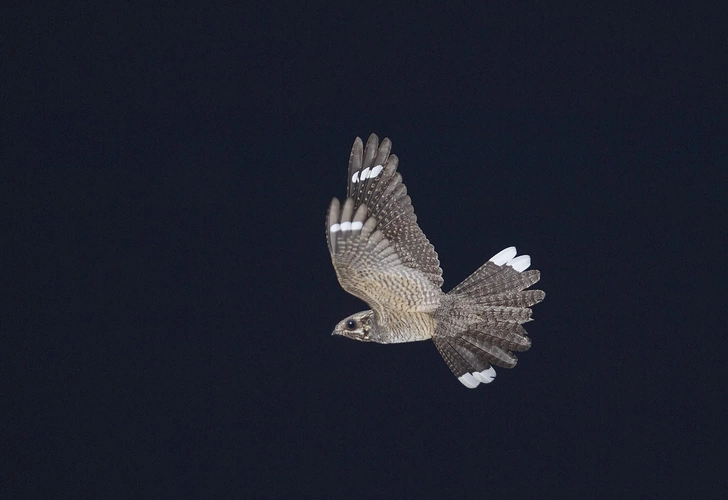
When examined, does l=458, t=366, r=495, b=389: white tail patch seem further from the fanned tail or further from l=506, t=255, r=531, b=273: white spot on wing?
l=506, t=255, r=531, b=273: white spot on wing

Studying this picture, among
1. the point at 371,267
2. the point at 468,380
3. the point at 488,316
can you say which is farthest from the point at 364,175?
the point at 468,380

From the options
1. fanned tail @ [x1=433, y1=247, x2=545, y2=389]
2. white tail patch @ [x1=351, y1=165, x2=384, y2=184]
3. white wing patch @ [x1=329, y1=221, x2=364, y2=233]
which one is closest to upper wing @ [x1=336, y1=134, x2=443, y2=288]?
white tail patch @ [x1=351, y1=165, x2=384, y2=184]

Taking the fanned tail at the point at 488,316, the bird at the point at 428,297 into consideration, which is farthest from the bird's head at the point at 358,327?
the fanned tail at the point at 488,316

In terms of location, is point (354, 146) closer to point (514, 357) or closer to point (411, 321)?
point (411, 321)

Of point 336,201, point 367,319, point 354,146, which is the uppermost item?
point 354,146

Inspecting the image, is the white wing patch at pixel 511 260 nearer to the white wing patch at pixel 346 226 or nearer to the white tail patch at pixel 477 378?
the white tail patch at pixel 477 378

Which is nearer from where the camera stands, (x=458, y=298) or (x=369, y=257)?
(x=369, y=257)

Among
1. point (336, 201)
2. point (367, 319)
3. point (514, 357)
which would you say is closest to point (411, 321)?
point (367, 319)
